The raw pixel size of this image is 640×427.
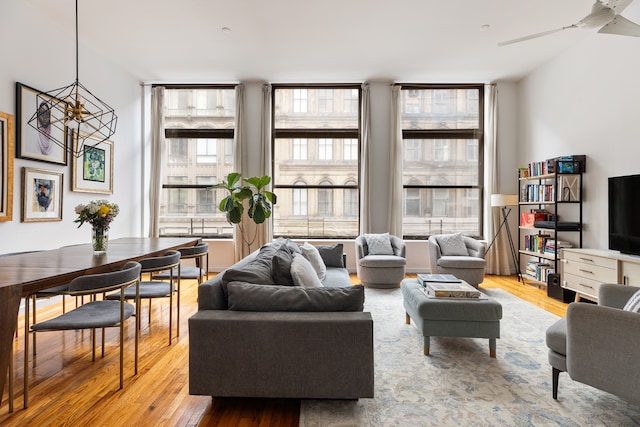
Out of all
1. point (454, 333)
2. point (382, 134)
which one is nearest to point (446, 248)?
point (382, 134)

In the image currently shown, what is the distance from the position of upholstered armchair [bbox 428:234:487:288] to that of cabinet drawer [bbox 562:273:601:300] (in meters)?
0.98

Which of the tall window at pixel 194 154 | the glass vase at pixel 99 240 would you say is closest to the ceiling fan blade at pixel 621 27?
the glass vase at pixel 99 240

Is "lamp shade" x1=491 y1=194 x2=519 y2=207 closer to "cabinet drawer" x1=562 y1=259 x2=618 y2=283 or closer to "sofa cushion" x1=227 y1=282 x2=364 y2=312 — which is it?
"cabinet drawer" x1=562 y1=259 x2=618 y2=283

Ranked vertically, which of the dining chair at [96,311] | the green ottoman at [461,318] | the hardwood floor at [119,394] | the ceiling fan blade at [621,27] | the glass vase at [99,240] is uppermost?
the ceiling fan blade at [621,27]

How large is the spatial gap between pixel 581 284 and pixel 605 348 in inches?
108

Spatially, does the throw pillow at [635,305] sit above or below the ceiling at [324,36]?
below

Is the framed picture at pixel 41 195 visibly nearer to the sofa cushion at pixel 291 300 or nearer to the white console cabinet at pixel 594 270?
the sofa cushion at pixel 291 300

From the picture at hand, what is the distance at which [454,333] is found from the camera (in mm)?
2650

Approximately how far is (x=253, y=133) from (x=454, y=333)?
486 cm

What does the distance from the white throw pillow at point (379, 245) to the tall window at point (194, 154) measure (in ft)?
8.87

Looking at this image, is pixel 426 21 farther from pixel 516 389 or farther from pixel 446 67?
pixel 516 389

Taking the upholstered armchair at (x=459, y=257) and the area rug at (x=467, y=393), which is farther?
the upholstered armchair at (x=459, y=257)

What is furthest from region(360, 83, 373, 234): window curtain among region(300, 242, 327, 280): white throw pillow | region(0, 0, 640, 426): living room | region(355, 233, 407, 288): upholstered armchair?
region(300, 242, 327, 280): white throw pillow

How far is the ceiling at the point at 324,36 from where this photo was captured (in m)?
3.87
